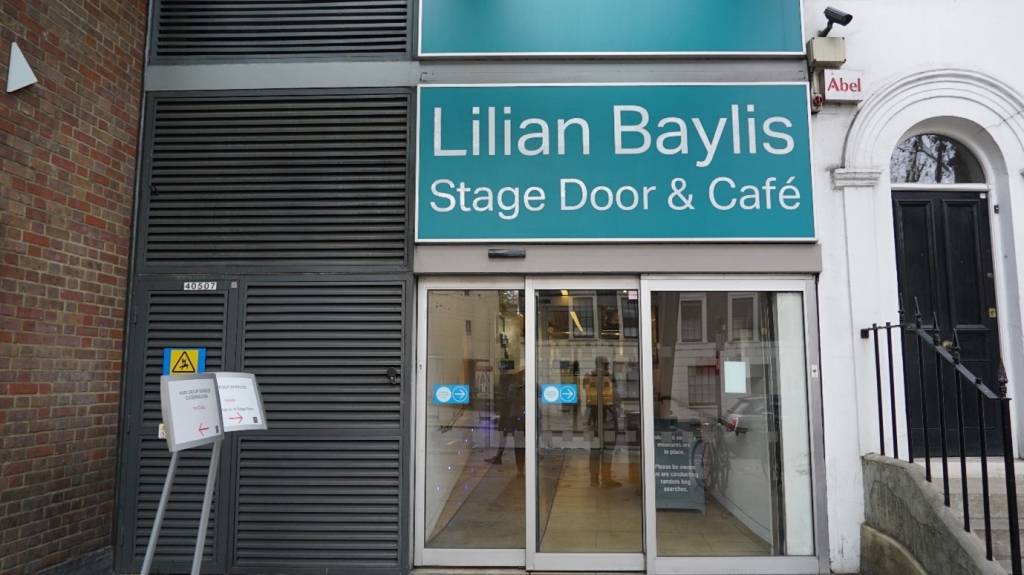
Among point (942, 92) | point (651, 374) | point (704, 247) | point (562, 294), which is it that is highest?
point (942, 92)

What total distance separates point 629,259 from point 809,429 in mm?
1992

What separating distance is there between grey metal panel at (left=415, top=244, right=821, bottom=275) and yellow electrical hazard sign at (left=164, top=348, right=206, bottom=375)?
195 cm

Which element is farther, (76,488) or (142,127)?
(142,127)

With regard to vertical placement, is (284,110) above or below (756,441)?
above

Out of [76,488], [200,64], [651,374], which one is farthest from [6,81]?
[651,374]

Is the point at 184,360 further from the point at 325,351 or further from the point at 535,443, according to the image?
the point at 535,443

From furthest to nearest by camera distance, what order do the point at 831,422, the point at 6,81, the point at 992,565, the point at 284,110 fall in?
the point at 284,110 < the point at 831,422 < the point at 6,81 < the point at 992,565

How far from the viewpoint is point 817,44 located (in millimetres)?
5180

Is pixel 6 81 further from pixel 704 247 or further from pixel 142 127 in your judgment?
pixel 704 247

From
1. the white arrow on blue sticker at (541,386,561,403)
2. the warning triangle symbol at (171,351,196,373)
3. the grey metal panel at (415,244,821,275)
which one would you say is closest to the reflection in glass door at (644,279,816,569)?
the grey metal panel at (415,244,821,275)

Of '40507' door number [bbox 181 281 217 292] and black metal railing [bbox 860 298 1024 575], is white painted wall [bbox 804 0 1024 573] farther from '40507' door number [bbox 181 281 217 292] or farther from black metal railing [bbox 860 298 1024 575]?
'40507' door number [bbox 181 281 217 292]

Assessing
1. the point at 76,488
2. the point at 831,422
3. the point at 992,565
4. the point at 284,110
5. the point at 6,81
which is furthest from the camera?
the point at 284,110

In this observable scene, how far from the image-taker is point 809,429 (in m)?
5.05

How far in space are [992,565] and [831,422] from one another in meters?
1.59
